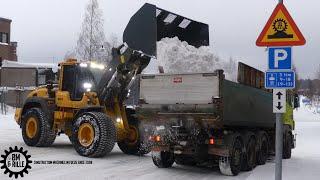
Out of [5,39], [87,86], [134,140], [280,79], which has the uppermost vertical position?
[5,39]

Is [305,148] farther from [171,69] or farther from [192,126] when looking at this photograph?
[192,126]

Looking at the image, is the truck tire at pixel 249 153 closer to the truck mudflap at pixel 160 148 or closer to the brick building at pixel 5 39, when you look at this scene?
the truck mudflap at pixel 160 148

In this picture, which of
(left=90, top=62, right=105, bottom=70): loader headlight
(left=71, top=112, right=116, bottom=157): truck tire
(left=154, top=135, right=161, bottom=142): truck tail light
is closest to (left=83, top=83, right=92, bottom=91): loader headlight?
(left=90, top=62, right=105, bottom=70): loader headlight

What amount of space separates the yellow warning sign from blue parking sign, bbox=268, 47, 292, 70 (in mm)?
101

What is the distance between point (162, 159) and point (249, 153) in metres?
2.27

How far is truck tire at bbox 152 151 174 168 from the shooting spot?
13344 mm

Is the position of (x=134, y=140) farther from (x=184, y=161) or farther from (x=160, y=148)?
(x=160, y=148)

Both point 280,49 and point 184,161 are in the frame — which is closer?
point 280,49

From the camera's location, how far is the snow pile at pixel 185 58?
1508cm

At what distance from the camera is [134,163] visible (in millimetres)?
14211

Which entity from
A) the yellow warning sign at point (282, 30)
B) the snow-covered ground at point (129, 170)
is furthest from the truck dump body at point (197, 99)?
the yellow warning sign at point (282, 30)

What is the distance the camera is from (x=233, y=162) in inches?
482

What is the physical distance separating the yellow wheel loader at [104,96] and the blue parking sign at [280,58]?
5855mm

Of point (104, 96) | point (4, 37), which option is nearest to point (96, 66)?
point (104, 96)
